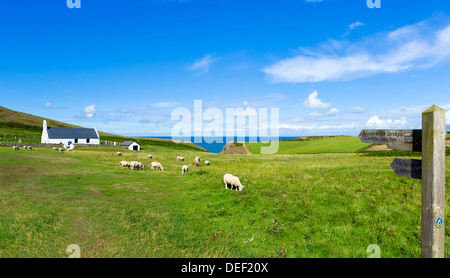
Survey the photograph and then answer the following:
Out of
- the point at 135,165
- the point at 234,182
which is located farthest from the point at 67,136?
the point at 234,182

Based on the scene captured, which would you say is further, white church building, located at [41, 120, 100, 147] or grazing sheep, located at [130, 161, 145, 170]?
white church building, located at [41, 120, 100, 147]

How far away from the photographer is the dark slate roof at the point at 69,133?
278ft

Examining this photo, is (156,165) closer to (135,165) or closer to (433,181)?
(135,165)

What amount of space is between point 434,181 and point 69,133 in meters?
108

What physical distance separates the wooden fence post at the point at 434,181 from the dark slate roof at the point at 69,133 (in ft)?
346

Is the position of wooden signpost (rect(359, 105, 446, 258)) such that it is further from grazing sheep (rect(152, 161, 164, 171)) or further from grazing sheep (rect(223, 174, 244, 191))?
grazing sheep (rect(152, 161, 164, 171))

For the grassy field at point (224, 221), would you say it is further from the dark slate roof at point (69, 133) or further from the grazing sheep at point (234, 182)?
the dark slate roof at point (69, 133)

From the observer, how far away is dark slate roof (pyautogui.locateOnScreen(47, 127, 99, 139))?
84.6 metres

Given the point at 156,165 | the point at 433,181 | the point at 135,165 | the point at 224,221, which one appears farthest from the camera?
the point at 156,165

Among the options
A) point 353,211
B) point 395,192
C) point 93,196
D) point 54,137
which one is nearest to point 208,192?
point 93,196

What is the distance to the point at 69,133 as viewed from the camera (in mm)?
88250

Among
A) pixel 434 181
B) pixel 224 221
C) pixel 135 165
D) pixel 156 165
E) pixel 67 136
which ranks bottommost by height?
pixel 224 221

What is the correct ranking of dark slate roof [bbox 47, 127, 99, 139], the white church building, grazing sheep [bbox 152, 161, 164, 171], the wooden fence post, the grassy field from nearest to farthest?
1. the wooden fence post
2. the grassy field
3. grazing sheep [bbox 152, 161, 164, 171]
4. the white church building
5. dark slate roof [bbox 47, 127, 99, 139]

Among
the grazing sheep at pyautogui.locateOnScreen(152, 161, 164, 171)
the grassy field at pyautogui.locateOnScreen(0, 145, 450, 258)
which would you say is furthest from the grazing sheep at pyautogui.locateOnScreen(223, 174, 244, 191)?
the grazing sheep at pyautogui.locateOnScreen(152, 161, 164, 171)
